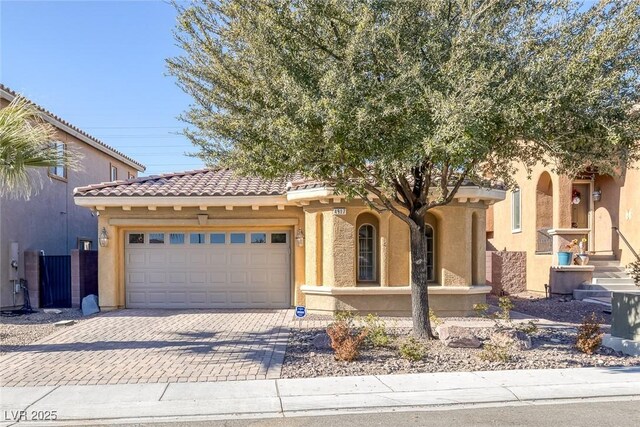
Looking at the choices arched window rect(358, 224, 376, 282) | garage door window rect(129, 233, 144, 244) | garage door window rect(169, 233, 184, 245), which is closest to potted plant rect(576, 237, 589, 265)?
arched window rect(358, 224, 376, 282)

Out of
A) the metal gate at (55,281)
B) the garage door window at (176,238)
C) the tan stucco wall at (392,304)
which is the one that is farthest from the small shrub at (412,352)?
the metal gate at (55,281)

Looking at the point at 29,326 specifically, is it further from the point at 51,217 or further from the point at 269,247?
the point at 269,247

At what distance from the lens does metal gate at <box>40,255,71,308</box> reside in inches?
623

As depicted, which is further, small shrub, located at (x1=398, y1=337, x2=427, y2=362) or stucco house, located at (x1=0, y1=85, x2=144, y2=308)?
stucco house, located at (x1=0, y1=85, x2=144, y2=308)

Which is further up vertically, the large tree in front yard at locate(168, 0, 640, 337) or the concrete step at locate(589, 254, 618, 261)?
the large tree in front yard at locate(168, 0, 640, 337)

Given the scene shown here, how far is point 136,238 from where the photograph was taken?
50.5 feet

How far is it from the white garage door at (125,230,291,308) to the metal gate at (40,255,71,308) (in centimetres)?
216

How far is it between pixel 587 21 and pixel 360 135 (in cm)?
406

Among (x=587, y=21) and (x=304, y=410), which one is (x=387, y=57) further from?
(x=304, y=410)

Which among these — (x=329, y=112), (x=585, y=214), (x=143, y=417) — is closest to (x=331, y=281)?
(x=329, y=112)

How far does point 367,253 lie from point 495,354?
17.9 ft

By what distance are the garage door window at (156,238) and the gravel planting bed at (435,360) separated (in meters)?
6.70

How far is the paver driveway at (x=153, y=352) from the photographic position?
319 inches

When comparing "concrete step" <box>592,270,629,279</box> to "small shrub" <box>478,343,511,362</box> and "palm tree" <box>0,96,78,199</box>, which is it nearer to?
"small shrub" <box>478,343,511,362</box>
